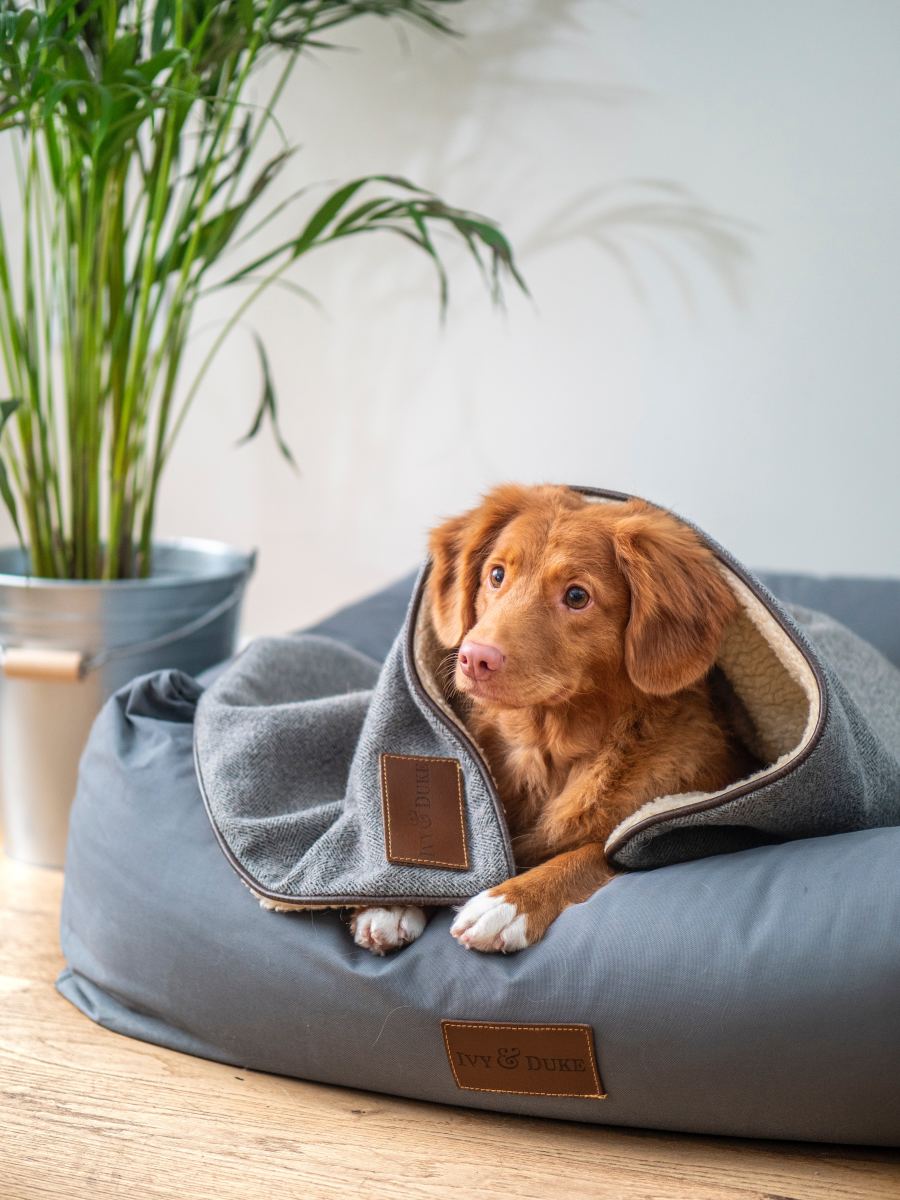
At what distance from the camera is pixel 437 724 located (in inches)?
60.2

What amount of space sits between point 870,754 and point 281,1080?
35.4 inches

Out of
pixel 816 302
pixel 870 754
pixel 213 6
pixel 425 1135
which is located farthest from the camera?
pixel 816 302

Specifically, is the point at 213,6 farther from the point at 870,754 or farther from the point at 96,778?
the point at 870,754

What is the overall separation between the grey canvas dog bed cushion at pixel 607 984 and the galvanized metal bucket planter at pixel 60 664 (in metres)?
0.63

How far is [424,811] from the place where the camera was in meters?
1.50

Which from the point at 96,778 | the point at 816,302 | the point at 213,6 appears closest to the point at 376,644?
the point at 96,778

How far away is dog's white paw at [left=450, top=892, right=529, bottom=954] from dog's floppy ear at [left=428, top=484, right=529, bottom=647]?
0.37m

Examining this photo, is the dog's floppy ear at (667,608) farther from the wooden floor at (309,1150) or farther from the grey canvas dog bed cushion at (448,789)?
the wooden floor at (309,1150)

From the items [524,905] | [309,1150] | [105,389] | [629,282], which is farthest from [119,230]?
[309,1150]

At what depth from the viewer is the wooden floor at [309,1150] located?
129 cm

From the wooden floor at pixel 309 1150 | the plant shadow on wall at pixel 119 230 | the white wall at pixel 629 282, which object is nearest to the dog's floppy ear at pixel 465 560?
the wooden floor at pixel 309 1150

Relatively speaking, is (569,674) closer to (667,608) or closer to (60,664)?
(667,608)

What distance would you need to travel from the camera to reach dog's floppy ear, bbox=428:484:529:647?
1565 millimetres

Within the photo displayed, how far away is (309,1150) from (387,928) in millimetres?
272
